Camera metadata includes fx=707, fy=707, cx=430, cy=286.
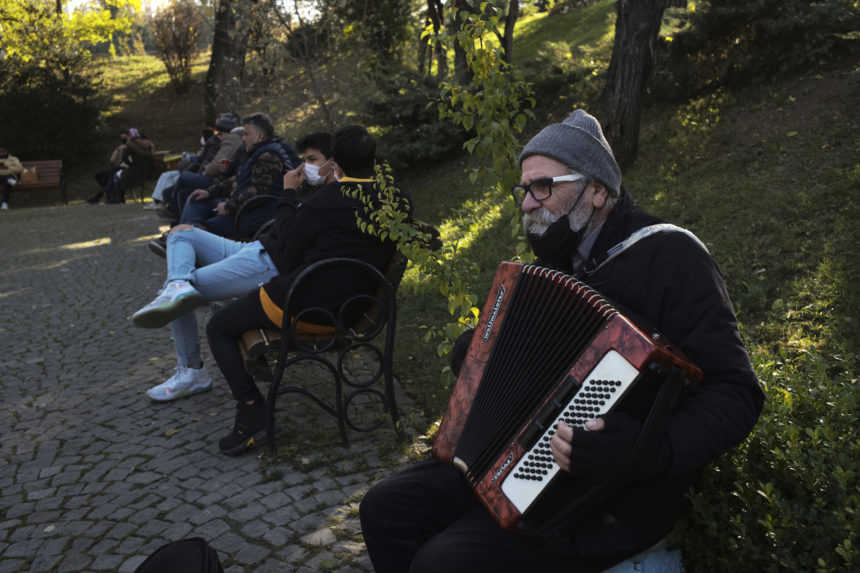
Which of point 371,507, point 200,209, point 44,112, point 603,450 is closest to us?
point 603,450

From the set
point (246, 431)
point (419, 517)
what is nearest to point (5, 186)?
point (246, 431)

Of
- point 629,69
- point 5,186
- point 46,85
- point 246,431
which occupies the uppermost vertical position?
point 46,85

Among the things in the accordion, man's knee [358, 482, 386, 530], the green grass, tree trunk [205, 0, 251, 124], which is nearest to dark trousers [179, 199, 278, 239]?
man's knee [358, 482, 386, 530]

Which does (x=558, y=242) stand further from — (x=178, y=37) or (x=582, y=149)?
(x=178, y=37)

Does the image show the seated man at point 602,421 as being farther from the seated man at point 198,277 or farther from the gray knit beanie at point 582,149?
the seated man at point 198,277

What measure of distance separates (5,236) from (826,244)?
43.2 ft

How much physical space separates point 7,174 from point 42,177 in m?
1.25

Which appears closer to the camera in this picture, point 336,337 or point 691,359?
point 691,359

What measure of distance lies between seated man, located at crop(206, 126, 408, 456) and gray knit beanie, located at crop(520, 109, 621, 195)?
1702 millimetres

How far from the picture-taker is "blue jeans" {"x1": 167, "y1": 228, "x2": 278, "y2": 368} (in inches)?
181

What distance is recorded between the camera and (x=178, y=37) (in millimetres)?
29797

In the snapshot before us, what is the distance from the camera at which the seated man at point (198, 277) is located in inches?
171

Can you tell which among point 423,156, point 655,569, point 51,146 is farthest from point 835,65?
point 51,146

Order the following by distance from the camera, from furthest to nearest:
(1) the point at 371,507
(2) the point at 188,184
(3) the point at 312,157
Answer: (2) the point at 188,184 → (3) the point at 312,157 → (1) the point at 371,507
